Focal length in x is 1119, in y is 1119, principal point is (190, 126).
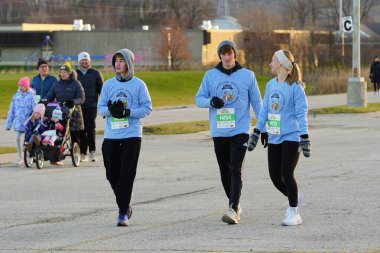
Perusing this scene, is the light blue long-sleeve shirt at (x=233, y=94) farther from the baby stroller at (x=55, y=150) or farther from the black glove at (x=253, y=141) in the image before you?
the baby stroller at (x=55, y=150)

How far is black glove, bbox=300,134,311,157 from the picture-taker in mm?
11219

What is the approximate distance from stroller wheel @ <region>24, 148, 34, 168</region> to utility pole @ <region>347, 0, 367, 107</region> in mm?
19284

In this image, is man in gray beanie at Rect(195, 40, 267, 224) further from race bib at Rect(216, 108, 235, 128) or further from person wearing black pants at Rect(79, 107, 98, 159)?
person wearing black pants at Rect(79, 107, 98, 159)

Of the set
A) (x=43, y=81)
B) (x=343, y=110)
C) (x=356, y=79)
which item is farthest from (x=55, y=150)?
(x=356, y=79)

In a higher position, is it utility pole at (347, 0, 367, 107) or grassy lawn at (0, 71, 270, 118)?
utility pole at (347, 0, 367, 107)

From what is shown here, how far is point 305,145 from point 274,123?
1.44 ft

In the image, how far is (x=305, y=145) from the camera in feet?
36.9

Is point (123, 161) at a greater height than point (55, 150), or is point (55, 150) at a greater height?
point (123, 161)

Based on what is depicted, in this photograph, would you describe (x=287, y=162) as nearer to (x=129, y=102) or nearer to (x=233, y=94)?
(x=233, y=94)

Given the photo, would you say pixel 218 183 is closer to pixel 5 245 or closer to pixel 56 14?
pixel 5 245

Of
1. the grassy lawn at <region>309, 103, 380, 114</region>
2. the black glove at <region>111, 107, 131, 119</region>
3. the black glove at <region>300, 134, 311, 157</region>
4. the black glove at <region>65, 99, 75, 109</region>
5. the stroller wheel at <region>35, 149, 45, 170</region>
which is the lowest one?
the grassy lawn at <region>309, 103, 380, 114</region>

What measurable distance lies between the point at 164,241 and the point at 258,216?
6.30 ft

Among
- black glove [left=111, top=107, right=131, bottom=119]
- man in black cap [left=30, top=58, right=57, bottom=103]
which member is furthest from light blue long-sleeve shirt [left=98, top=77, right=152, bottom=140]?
man in black cap [left=30, top=58, right=57, bottom=103]

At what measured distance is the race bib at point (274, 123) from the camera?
11.4 m
